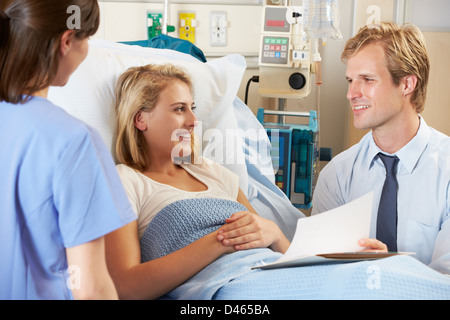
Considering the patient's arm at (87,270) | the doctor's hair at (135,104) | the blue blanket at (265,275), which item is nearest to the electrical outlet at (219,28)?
the doctor's hair at (135,104)

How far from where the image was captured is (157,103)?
4.13 ft

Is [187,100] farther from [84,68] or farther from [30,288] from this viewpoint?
[30,288]

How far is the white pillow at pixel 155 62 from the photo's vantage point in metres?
1.29

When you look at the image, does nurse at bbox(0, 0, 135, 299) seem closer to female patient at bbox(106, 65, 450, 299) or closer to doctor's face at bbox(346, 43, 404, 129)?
female patient at bbox(106, 65, 450, 299)

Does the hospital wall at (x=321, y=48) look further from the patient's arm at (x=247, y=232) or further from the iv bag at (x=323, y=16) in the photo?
the patient's arm at (x=247, y=232)

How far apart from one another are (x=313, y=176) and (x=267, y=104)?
96 centimetres

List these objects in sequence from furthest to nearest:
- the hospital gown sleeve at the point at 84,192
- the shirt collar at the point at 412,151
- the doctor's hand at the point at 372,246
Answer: the shirt collar at the point at 412,151 < the doctor's hand at the point at 372,246 < the hospital gown sleeve at the point at 84,192

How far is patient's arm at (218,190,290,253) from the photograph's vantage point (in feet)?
3.65

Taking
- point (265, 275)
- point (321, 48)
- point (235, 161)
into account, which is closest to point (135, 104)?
point (235, 161)

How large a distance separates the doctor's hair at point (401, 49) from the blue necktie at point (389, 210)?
8.1 inches

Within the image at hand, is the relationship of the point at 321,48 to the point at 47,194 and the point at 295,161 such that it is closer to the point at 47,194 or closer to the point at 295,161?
the point at 295,161

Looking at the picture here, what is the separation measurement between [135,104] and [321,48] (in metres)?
1.95

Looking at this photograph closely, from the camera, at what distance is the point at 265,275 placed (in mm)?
1004
